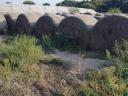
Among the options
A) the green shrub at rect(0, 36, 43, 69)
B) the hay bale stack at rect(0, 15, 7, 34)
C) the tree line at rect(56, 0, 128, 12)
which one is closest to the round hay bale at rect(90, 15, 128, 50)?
the green shrub at rect(0, 36, 43, 69)

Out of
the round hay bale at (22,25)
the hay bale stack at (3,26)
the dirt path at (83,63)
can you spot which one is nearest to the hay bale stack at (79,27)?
the dirt path at (83,63)

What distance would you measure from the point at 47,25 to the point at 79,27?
2.33m

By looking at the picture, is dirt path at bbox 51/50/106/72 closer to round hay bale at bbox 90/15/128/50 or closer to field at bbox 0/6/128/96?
field at bbox 0/6/128/96

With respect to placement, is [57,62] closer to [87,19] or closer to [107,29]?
[107,29]

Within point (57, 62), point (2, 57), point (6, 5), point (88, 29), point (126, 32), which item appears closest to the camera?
point (2, 57)

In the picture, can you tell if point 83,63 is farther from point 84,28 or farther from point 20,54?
point 84,28

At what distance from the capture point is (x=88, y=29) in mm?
12766

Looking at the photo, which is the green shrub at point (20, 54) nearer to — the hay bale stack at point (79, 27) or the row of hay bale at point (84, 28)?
the row of hay bale at point (84, 28)

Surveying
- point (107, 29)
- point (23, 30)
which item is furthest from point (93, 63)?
point (23, 30)

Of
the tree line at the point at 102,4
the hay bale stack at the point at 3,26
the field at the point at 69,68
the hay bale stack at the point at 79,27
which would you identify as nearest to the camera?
the field at the point at 69,68

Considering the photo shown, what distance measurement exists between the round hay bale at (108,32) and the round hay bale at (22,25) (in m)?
4.79

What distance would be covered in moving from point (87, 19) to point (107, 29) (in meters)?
1.82

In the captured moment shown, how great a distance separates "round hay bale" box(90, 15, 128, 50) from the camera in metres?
11.1

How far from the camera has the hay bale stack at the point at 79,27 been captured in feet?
41.9
